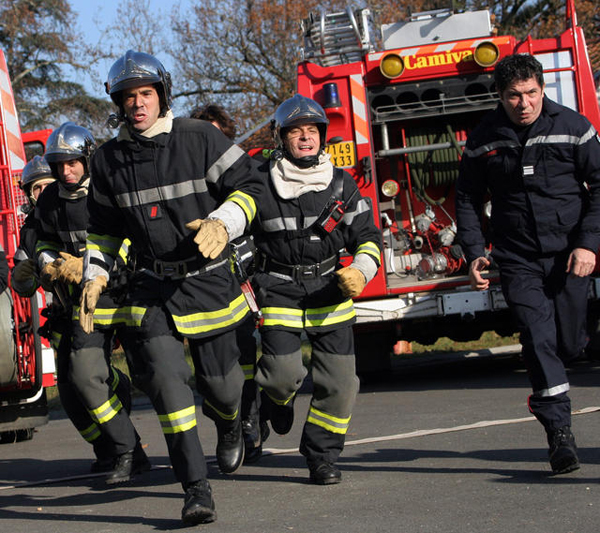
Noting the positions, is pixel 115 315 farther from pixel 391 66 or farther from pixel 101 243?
pixel 391 66

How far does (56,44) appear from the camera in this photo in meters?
28.3

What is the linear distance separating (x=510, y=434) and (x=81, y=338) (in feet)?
8.06

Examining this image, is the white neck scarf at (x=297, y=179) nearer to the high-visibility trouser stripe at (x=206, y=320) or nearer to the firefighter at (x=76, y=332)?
the high-visibility trouser stripe at (x=206, y=320)

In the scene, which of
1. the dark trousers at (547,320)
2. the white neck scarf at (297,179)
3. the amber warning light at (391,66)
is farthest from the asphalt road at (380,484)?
the amber warning light at (391,66)

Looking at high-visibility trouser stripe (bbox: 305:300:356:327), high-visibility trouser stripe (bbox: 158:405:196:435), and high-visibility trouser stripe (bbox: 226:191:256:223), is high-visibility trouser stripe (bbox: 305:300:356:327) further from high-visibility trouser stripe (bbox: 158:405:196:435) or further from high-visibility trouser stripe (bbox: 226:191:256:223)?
high-visibility trouser stripe (bbox: 158:405:196:435)

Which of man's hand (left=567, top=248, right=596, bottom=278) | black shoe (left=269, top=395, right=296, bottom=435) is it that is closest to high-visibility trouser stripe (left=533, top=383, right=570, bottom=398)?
man's hand (left=567, top=248, right=596, bottom=278)

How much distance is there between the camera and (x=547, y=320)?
5074mm

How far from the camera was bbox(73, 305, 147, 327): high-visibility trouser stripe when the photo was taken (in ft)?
15.9

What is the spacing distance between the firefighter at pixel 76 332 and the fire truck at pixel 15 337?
3.87 ft

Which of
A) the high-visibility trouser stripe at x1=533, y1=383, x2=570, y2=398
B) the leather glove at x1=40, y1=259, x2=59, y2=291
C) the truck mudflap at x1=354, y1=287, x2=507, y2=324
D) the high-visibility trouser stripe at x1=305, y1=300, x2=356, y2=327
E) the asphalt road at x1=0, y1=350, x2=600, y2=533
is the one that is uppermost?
the leather glove at x1=40, y1=259, x2=59, y2=291

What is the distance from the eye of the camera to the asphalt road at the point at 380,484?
4.36 meters

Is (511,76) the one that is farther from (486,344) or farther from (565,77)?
(486,344)

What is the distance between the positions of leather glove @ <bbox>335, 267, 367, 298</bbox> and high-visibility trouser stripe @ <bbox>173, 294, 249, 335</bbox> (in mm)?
593

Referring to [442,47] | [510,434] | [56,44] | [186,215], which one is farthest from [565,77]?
[56,44]
